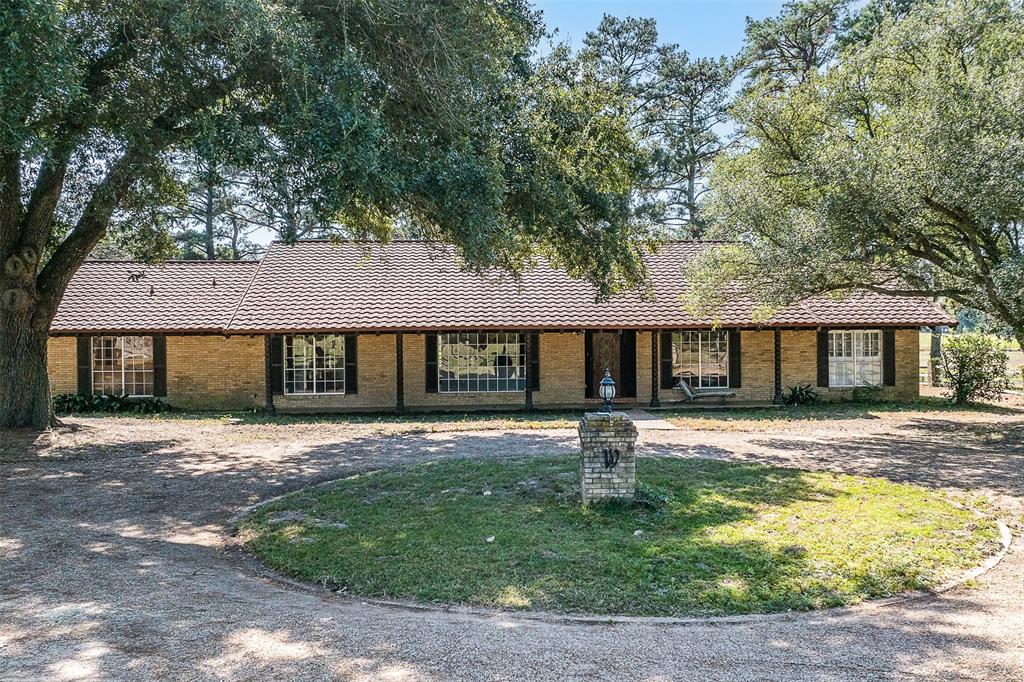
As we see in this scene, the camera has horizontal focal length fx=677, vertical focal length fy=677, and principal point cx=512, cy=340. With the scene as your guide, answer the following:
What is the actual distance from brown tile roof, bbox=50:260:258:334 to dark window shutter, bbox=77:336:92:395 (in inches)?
25.3

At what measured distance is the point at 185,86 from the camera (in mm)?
9773

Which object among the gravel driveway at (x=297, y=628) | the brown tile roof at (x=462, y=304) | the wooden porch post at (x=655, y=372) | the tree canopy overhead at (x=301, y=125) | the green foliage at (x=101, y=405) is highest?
the tree canopy overhead at (x=301, y=125)

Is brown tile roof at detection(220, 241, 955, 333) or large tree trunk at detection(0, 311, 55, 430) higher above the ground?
brown tile roof at detection(220, 241, 955, 333)

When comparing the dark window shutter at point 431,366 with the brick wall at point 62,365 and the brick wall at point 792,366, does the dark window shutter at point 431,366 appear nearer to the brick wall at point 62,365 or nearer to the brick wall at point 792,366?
the brick wall at point 792,366

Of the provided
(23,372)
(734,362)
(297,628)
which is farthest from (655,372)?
(297,628)

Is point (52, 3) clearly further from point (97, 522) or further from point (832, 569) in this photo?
point (832, 569)

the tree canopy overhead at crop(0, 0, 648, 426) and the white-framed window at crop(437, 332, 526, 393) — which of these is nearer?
the tree canopy overhead at crop(0, 0, 648, 426)

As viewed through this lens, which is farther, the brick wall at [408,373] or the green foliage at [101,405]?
the brick wall at [408,373]

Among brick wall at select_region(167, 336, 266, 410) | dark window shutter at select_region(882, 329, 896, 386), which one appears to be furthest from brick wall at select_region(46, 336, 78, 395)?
dark window shutter at select_region(882, 329, 896, 386)

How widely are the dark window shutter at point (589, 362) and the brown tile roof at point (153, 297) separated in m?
10.1

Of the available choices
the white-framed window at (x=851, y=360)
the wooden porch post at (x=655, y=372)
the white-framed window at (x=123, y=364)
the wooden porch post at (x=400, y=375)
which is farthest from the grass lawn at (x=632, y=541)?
the white-framed window at (x=123, y=364)

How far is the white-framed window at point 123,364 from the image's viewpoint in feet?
63.0

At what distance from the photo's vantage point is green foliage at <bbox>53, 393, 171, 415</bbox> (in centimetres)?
1841

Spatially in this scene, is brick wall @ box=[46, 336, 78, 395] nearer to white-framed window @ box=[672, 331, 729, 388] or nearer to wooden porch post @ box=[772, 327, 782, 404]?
white-framed window @ box=[672, 331, 729, 388]
